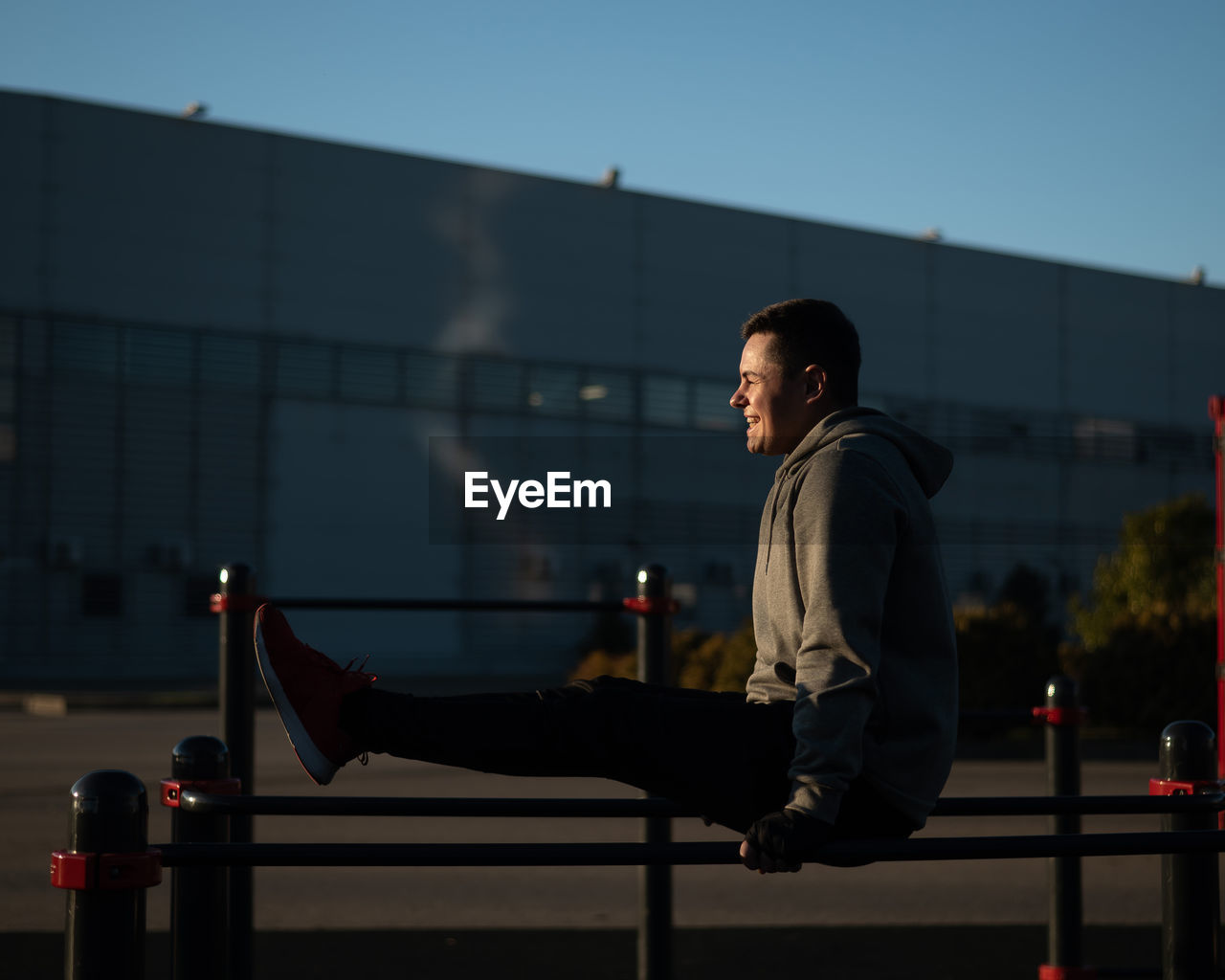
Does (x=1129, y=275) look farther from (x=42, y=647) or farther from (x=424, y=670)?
(x=42, y=647)

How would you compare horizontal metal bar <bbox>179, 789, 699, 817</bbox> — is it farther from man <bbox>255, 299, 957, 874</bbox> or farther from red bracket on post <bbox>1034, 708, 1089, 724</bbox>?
red bracket on post <bbox>1034, 708, 1089, 724</bbox>

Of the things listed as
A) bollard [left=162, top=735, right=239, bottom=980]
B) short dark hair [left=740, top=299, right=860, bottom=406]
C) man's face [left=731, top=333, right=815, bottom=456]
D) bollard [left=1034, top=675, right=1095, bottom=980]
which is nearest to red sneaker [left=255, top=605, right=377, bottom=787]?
bollard [left=162, top=735, right=239, bottom=980]

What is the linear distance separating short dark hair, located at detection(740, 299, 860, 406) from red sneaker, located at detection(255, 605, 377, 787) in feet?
3.39

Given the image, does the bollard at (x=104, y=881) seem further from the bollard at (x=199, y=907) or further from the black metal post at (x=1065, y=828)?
the black metal post at (x=1065, y=828)

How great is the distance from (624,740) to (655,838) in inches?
83.8

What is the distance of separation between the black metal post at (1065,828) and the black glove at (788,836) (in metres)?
2.60

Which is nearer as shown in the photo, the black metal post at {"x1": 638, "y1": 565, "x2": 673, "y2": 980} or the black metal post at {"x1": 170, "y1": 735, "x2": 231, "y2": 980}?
the black metal post at {"x1": 170, "y1": 735, "x2": 231, "y2": 980}

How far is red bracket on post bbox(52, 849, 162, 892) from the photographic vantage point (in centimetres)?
209

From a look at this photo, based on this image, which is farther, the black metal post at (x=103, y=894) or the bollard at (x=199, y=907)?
the bollard at (x=199, y=907)

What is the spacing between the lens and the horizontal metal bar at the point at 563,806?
2709 millimetres

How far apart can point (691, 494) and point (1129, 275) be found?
14489mm

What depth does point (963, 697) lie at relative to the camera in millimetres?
14281

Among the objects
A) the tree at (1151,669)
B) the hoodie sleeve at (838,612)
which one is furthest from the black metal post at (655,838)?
the tree at (1151,669)

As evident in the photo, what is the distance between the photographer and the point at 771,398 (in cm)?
287
